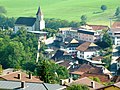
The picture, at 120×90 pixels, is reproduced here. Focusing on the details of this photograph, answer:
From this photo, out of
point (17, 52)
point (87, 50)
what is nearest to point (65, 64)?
point (17, 52)

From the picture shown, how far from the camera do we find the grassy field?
12356cm

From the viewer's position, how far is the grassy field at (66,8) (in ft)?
405

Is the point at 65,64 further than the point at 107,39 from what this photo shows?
No

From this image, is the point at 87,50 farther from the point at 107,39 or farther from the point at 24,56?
the point at 24,56

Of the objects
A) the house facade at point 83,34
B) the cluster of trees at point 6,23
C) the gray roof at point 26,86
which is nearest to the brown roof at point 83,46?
the house facade at point 83,34

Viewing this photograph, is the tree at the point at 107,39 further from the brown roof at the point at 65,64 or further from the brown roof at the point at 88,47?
the brown roof at the point at 65,64

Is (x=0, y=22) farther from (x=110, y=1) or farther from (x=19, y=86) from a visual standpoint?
(x=19, y=86)

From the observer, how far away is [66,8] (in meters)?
134

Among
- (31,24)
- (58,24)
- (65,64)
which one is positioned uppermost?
(31,24)

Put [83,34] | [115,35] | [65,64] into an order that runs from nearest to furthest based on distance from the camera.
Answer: [65,64] → [115,35] → [83,34]

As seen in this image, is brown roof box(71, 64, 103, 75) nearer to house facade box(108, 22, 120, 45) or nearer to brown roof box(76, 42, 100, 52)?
brown roof box(76, 42, 100, 52)

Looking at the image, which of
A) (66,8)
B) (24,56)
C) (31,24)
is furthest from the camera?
(66,8)

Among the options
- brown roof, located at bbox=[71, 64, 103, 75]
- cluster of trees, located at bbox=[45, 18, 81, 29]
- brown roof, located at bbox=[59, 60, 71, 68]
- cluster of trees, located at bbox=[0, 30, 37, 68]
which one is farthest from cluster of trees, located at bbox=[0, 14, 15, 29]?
brown roof, located at bbox=[71, 64, 103, 75]

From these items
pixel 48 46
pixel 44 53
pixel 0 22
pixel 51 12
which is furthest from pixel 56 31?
pixel 51 12
